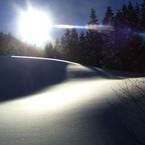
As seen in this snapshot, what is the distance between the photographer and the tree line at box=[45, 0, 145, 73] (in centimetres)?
5006

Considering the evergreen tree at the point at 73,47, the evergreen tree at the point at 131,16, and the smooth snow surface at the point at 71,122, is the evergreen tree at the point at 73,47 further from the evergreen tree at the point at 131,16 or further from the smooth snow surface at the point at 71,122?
the smooth snow surface at the point at 71,122

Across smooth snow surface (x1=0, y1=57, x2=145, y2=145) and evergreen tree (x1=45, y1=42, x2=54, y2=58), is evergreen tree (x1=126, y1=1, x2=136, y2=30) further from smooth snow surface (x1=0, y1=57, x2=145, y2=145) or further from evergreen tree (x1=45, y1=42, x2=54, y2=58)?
smooth snow surface (x1=0, y1=57, x2=145, y2=145)

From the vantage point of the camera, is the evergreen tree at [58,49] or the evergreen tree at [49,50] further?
the evergreen tree at [49,50]

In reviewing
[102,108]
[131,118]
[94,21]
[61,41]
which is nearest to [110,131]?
[131,118]

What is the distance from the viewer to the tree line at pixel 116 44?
164 ft

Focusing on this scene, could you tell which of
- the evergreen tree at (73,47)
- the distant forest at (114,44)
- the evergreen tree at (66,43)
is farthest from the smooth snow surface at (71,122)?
the evergreen tree at (66,43)

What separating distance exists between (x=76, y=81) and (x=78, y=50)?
138ft

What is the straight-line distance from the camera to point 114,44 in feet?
176

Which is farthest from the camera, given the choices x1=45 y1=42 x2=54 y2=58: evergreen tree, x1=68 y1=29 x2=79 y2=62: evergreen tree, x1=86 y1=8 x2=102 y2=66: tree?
x1=45 y1=42 x2=54 y2=58: evergreen tree

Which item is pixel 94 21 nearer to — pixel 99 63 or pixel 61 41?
pixel 99 63

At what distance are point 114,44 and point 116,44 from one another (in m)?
0.50

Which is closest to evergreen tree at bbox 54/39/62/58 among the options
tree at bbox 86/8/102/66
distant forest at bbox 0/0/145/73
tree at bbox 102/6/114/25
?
distant forest at bbox 0/0/145/73

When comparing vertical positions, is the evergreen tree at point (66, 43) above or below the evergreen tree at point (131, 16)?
below

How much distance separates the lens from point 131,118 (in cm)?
872
